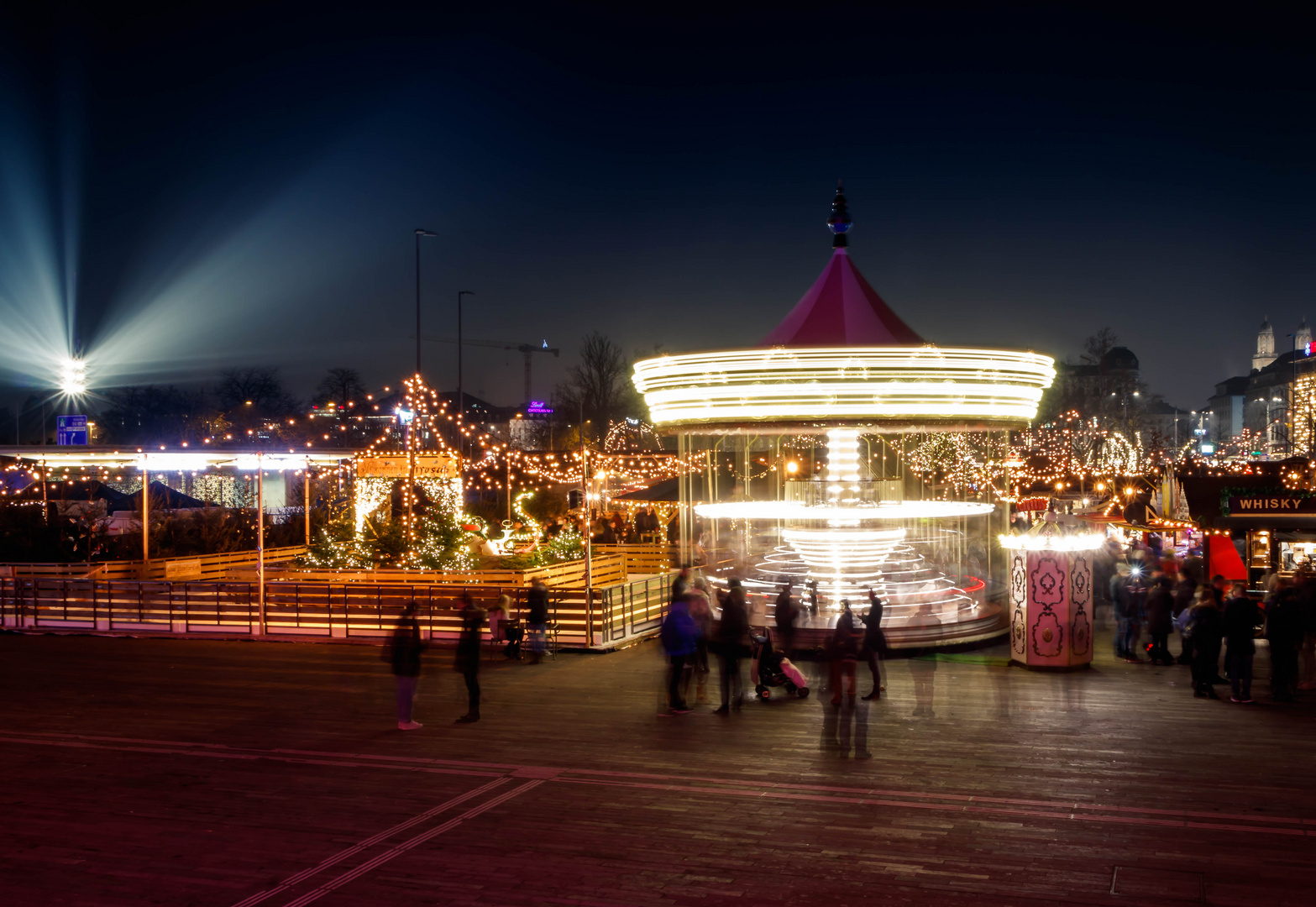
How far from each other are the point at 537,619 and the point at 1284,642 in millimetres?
9109

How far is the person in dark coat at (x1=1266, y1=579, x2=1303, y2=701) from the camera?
1093 cm

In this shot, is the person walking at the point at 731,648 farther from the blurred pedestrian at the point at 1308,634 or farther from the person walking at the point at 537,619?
the blurred pedestrian at the point at 1308,634

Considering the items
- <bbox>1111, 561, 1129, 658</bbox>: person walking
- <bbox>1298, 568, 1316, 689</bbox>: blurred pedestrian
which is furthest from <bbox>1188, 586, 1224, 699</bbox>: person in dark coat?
<bbox>1111, 561, 1129, 658</bbox>: person walking

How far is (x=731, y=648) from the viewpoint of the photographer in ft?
34.8

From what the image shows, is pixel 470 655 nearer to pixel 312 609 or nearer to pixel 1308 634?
pixel 312 609

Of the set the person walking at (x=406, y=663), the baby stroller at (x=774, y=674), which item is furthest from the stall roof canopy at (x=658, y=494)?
the person walking at (x=406, y=663)

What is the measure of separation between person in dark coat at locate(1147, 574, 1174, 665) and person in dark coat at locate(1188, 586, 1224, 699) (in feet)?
5.66

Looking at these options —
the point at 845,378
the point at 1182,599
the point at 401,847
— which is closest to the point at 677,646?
the point at 401,847

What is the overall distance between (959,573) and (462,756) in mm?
11634

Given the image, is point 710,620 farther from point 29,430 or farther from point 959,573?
point 29,430

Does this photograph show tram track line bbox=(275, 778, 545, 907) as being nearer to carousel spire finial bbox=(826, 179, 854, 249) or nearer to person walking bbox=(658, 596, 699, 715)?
person walking bbox=(658, 596, 699, 715)

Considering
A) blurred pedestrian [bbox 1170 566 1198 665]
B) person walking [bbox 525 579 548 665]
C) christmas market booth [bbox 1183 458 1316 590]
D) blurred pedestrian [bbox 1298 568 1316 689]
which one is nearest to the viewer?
blurred pedestrian [bbox 1298 568 1316 689]

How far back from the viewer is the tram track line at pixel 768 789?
7004mm

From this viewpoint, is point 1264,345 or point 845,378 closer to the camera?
point 845,378
